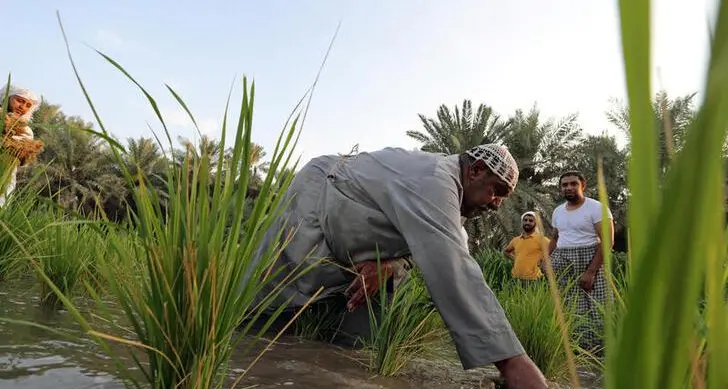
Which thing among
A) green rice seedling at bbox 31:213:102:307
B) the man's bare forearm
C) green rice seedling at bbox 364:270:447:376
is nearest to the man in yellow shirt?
the man's bare forearm

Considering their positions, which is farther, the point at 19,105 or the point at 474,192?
the point at 19,105

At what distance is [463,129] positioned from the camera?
21125 mm

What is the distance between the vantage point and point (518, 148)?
21.1 metres

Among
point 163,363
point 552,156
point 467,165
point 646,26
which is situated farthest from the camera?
point 552,156

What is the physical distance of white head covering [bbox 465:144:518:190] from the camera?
271 centimetres

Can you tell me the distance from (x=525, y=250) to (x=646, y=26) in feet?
20.8

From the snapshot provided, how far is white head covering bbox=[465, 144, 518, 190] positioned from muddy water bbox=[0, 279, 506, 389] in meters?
0.95

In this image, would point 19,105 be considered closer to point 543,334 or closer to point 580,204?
point 543,334

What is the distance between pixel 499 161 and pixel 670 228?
2.47 meters

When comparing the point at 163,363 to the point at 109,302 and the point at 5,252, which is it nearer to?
the point at 5,252

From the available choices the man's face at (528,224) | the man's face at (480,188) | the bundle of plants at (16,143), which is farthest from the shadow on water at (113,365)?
the man's face at (528,224)

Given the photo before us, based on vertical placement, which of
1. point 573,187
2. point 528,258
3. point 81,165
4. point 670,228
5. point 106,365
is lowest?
point 106,365

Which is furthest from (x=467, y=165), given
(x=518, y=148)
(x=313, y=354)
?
(x=518, y=148)

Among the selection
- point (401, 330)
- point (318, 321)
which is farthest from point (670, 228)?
point (318, 321)
